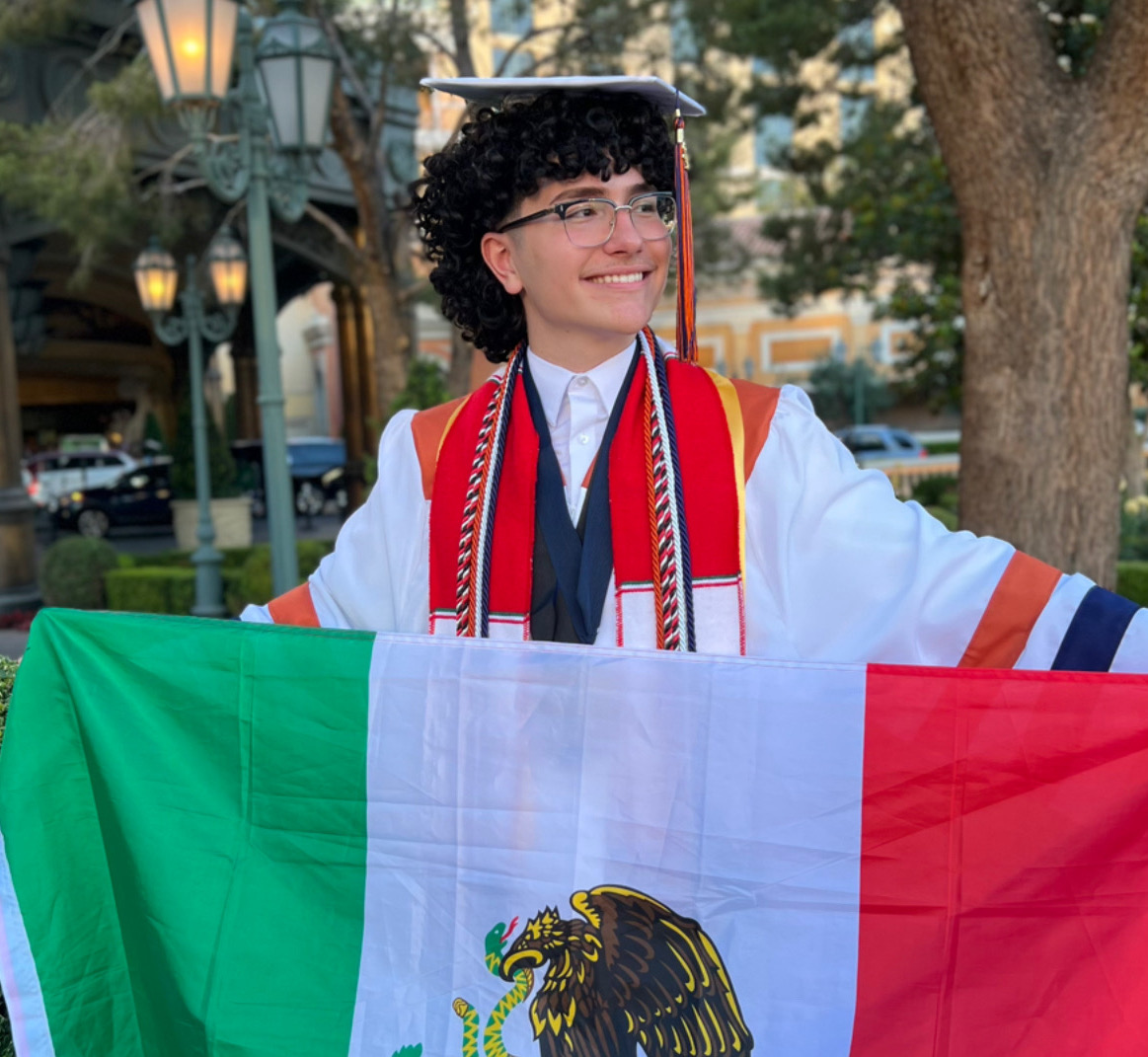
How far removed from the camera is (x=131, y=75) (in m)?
11.8

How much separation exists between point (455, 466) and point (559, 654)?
0.55 meters

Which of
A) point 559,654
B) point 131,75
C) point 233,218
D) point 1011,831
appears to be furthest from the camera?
point 233,218

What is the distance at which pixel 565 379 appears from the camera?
2.40 m

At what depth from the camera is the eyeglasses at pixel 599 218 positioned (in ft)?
7.42

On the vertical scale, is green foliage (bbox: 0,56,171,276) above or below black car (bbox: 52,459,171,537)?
above

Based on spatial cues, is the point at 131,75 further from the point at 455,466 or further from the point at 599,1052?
the point at 599,1052

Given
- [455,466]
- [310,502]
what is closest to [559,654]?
[455,466]

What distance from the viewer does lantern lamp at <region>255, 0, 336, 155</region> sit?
6.83 meters

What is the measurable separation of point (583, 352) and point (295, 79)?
204 inches

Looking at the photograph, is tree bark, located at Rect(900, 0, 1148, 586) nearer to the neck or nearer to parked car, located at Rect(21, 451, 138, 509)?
the neck

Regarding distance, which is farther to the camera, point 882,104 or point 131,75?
point 882,104

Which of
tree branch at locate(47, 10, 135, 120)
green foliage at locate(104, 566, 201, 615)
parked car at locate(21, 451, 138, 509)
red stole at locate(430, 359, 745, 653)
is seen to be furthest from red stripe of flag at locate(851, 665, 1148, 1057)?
parked car at locate(21, 451, 138, 509)

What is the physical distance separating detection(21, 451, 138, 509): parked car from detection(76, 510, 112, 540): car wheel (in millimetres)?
1680

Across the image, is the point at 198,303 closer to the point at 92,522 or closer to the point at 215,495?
the point at 215,495
